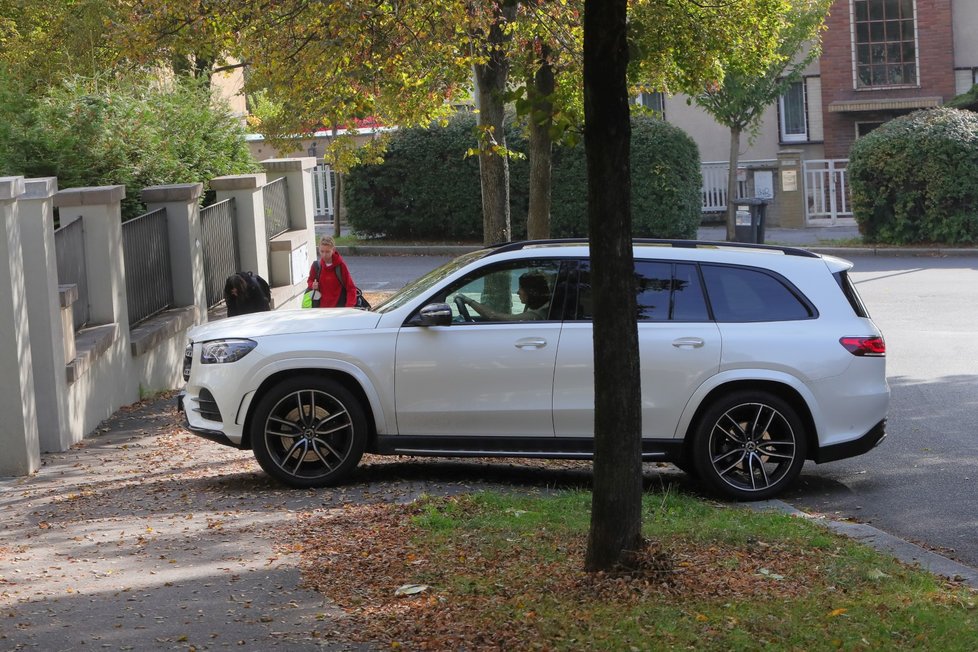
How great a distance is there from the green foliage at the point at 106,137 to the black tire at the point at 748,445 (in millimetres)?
9309

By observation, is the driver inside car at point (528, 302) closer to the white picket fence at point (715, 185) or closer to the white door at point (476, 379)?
the white door at point (476, 379)

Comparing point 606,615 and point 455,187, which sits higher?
point 455,187

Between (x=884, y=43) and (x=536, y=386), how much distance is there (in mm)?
28460

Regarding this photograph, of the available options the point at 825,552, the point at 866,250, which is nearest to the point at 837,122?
the point at 866,250

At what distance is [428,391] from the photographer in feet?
28.5

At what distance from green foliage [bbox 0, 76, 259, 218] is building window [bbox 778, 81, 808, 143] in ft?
71.2

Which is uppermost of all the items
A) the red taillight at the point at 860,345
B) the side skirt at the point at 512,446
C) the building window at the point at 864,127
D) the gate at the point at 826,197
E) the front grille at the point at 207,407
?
the building window at the point at 864,127

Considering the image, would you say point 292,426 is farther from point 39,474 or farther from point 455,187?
point 455,187

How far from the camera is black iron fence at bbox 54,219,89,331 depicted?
37.7ft

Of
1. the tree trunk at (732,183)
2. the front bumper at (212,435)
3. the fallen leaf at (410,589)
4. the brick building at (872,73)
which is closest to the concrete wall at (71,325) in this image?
the front bumper at (212,435)

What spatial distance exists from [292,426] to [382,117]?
10.4 meters

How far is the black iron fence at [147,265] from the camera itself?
43.2 feet

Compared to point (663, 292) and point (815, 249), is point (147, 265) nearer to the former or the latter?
point (663, 292)

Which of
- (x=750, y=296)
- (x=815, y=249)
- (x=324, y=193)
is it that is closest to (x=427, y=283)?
(x=750, y=296)
